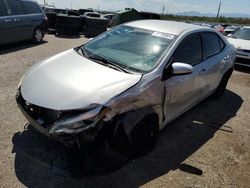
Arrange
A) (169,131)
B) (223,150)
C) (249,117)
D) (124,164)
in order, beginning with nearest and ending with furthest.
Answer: (124,164) → (223,150) → (169,131) → (249,117)

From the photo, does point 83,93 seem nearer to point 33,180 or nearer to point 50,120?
point 50,120

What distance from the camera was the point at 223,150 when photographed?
4359 mm

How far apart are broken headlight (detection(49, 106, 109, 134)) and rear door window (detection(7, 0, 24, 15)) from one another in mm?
8449

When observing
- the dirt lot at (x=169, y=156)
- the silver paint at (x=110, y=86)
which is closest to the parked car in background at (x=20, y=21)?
the dirt lot at (x=169, y=156)

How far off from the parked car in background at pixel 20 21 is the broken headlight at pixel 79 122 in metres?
7.74

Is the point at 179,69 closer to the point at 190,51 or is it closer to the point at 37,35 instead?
the point at 190,51

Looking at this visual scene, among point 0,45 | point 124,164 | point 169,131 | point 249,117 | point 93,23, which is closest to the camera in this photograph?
point 124,164

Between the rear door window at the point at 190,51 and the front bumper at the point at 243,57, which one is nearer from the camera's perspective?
the rear door window at the point at 190,51

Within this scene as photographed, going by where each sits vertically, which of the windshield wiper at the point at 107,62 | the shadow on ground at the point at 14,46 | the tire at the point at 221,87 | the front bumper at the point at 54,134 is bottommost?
the shadow on ground at the point at 14,46

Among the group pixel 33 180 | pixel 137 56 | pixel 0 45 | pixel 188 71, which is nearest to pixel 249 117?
pixel 188 71

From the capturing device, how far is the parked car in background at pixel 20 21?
9.71m

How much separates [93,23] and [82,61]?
12105mm

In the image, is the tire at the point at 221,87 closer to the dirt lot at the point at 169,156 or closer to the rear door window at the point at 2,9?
the dirt lot at the point at 169,156

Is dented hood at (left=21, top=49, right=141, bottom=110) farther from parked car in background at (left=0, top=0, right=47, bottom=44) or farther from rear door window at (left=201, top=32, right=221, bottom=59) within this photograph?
parked car in background at (left=0, top=0, right=47, bottom=44)
